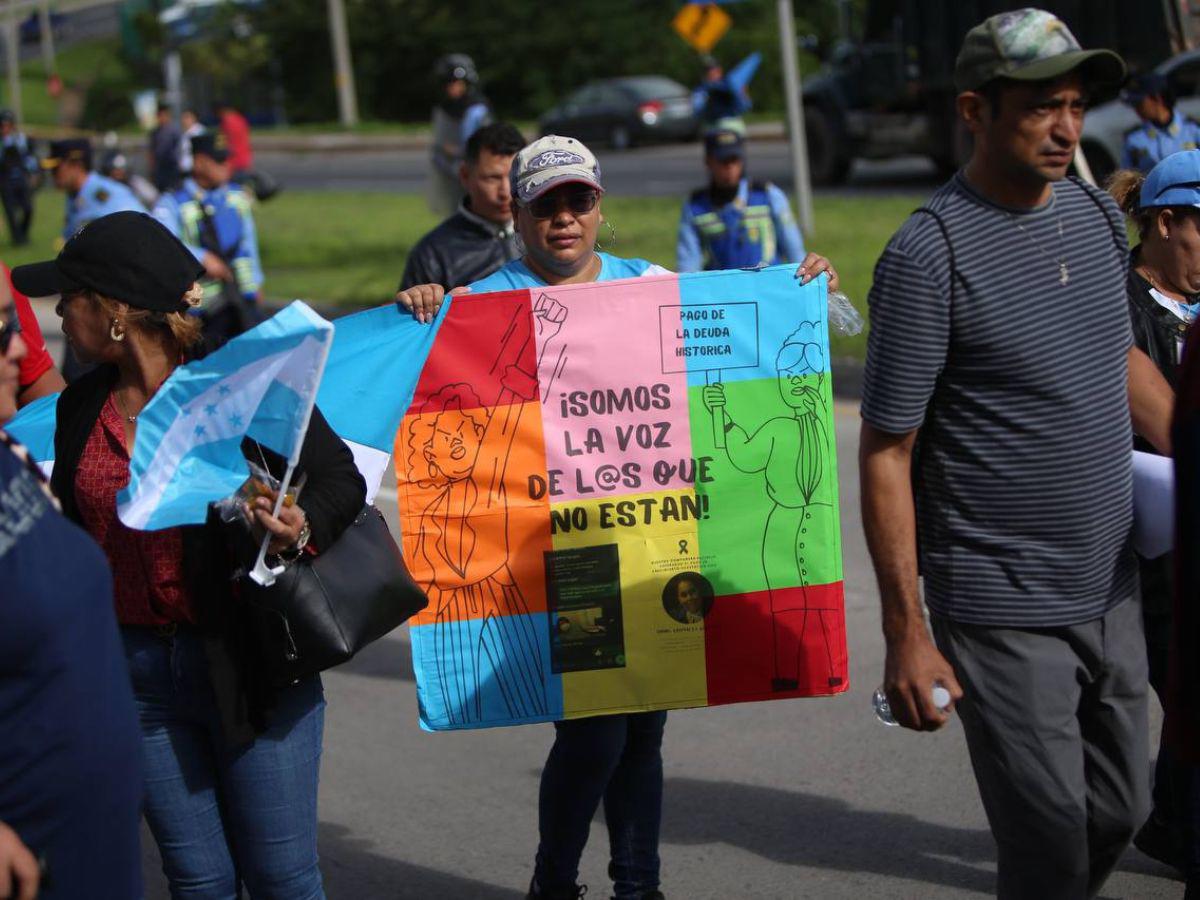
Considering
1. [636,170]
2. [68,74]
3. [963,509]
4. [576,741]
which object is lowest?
[636,170]

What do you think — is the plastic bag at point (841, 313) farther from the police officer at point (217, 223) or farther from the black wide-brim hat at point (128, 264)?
the police officer at point (217, 223)

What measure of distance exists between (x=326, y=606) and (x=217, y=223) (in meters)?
7.61

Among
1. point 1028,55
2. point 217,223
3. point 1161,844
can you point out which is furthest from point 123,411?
point 217,223

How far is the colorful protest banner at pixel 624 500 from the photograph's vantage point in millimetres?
4312

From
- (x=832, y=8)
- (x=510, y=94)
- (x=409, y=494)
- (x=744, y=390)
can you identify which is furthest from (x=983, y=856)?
(x=510, y=94)

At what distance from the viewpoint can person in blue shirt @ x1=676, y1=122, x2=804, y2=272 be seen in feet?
27.4

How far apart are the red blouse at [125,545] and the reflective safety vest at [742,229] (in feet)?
16.8

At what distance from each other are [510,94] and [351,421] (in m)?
53.2

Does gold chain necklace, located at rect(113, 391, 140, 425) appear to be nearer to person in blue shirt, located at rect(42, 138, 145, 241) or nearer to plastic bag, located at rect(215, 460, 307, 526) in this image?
plastic bag, located at rect(215, 460, 307, 526)

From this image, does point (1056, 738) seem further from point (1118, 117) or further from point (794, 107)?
point (1118, 117)

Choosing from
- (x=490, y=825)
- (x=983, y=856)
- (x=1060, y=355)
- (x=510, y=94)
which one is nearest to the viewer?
(x=1060, y=355)

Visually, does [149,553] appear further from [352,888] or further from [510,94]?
[510,94]

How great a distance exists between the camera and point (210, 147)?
35.0 feet

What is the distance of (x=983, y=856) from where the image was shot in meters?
4.87
